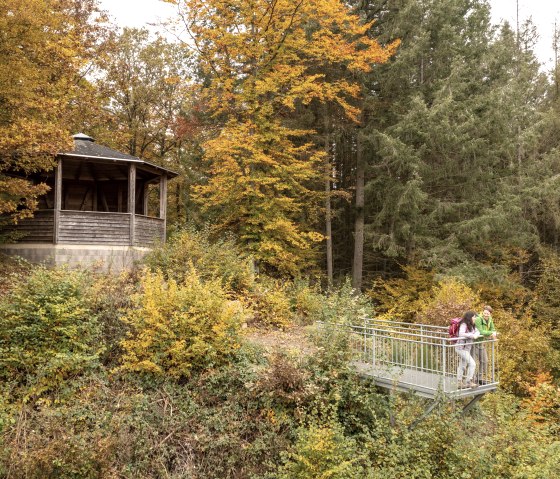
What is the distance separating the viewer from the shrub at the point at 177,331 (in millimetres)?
9195

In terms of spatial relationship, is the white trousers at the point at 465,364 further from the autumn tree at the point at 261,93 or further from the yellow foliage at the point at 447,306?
the autumn tree at the point at 261,93

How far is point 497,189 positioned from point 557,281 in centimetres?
464

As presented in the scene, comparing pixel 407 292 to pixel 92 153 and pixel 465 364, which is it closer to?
pixel 465 364

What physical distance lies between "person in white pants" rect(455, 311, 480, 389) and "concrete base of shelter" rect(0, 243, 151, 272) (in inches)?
415

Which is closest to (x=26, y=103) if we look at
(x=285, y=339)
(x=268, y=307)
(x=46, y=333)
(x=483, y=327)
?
(x=46, y=333)

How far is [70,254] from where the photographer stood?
1580 centimetres

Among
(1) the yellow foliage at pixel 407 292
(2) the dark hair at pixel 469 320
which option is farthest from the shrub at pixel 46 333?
(1) the yellow foliage at pixel 407 292

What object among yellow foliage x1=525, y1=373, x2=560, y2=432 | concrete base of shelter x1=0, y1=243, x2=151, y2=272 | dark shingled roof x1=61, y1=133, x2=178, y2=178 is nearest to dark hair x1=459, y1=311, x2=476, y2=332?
yellow foliage x1=525, y1=373, x2=560, y2=432

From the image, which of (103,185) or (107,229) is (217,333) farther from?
(103,185)

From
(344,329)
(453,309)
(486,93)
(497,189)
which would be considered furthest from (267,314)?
(486,93)

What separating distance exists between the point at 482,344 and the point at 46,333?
339 inches

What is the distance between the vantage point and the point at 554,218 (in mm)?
21484

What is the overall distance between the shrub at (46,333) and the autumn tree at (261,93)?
8700 millimetres

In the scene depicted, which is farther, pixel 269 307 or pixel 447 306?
pixel 447 306
